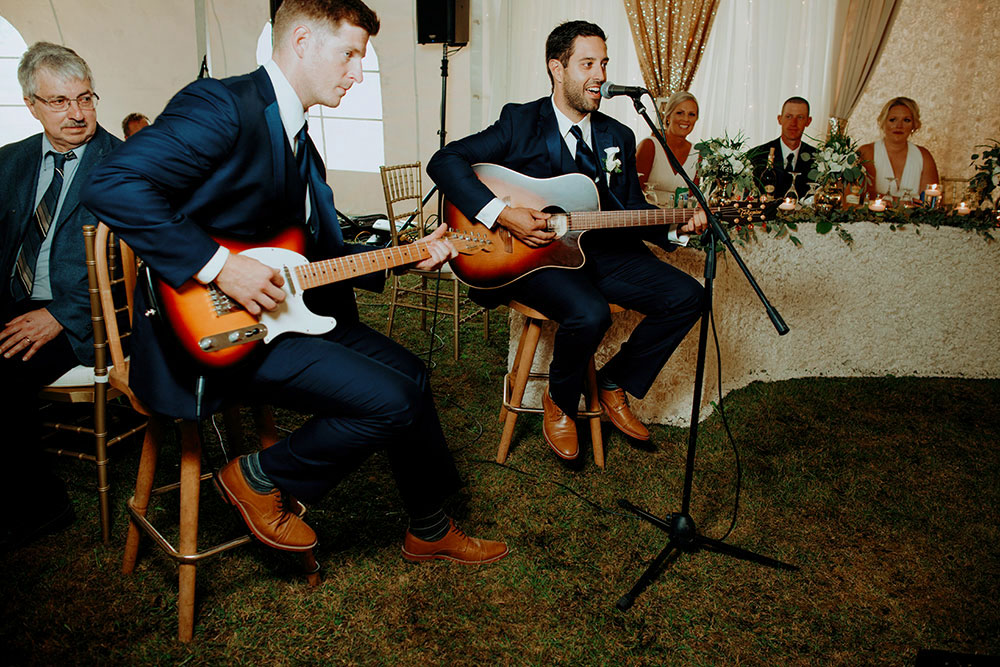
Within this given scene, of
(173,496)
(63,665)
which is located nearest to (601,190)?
(173,496)

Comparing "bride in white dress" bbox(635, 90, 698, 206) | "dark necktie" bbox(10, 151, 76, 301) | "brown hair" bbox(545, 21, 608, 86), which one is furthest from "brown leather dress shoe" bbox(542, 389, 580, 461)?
"bride in white dress" bbox(635, 90, 698, 206)

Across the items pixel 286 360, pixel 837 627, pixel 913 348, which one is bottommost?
pixel 837 627

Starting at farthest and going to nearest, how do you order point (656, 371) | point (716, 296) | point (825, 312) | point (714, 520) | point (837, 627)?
point (825, 312) → point (716, 296) → point (656, 371) → point (714, 520) → point (837, 627)

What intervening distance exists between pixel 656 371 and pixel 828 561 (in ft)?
2.88

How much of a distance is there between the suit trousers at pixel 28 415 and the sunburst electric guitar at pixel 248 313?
0.94 m

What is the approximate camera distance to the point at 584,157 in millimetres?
2645

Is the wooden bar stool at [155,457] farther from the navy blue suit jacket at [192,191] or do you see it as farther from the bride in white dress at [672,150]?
the bride in white dress at [672,150]

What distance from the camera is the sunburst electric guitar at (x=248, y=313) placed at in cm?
149

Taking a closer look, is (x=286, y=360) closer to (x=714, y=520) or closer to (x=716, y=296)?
(x=714, y=520)

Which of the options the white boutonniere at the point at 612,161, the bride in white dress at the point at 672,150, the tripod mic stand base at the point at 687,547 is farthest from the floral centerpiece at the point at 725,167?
the tripod mic stand base at the point at 687,547

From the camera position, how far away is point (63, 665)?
160 centimetres

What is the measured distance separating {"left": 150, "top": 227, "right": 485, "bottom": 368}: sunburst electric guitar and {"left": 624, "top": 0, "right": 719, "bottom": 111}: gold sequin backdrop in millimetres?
5344

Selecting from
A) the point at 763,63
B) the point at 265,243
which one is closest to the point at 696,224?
the point at 265,243

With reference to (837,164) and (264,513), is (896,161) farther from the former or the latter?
(264,513)
